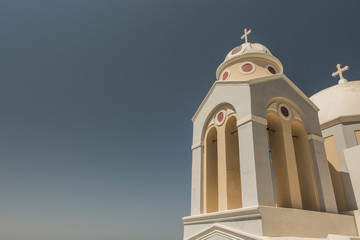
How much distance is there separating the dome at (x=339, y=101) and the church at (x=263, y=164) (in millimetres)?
589

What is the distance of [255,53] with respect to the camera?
35.1 ft

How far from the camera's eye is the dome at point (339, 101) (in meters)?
12.4

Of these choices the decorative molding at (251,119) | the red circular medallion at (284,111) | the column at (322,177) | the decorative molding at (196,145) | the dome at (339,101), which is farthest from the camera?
the dome at (339,101)

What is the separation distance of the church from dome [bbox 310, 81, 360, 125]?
1.93ft

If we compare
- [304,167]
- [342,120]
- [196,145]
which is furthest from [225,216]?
[342,120]

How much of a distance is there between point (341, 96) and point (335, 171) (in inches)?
154

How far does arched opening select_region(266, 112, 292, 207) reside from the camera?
8271 mm

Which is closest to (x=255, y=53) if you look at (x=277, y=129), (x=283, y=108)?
(x=283, y=108)

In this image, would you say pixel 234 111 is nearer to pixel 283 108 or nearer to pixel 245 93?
pixel 245 93

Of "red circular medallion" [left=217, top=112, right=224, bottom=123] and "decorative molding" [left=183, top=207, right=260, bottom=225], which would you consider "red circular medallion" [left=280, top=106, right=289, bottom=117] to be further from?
"decorative molding" [left=183, top=207, right=260, bottom=225]

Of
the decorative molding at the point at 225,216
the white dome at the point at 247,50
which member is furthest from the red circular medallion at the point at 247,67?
the decorative molding at the point at 225,216

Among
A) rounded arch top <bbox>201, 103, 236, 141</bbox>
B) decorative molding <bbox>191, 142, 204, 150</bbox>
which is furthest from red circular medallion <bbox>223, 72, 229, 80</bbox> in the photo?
decorative molding <bbox>191, 142, 204, 150</bbox>

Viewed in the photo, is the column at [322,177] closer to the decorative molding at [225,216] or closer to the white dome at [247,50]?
the decorative molding at [225,216]

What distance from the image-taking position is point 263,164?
299 inches
